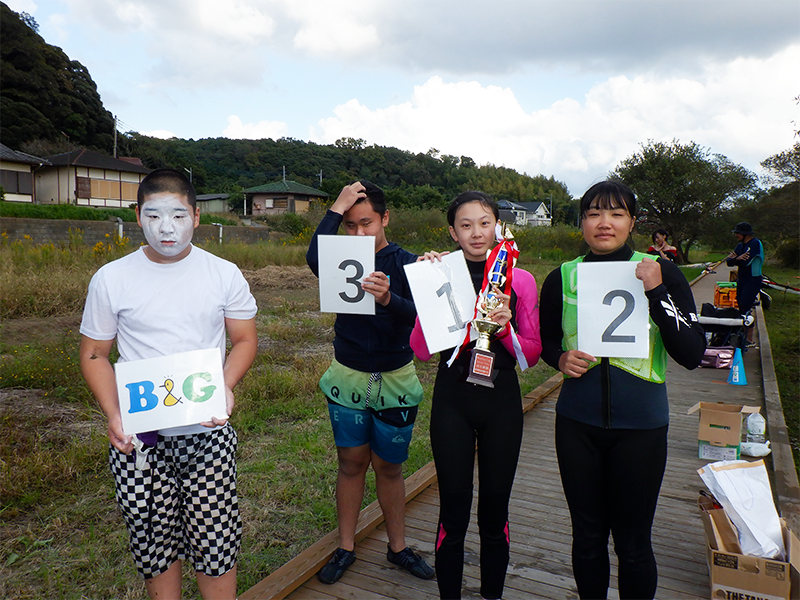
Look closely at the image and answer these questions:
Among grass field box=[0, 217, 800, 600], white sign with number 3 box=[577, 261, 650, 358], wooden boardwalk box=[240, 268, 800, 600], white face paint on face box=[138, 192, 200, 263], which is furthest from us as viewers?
grass field box=[0, 217, 800, 600]

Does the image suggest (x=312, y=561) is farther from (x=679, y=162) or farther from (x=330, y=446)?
(x=679, y=162)

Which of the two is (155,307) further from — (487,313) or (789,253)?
(789,253)

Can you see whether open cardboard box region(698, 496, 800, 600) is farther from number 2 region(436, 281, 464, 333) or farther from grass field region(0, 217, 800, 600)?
grass field region(0, 217, 800, 600)

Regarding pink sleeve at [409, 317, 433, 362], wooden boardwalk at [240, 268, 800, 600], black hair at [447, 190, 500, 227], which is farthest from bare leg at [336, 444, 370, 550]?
black hair at [447, 190, 500, 227]

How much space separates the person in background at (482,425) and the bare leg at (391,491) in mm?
485

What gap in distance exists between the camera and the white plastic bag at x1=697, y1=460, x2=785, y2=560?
8.73 ft

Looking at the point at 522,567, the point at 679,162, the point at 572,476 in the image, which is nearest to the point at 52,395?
the point at 522,567

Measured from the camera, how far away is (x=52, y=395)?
17.9ft

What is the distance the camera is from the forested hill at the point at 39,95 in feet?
126

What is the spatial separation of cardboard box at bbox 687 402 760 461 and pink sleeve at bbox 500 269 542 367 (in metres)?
2.84

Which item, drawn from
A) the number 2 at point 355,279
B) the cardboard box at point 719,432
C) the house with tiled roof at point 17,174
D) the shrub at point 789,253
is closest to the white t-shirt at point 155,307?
the number 2 at point 355,279

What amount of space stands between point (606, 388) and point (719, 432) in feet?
9.64

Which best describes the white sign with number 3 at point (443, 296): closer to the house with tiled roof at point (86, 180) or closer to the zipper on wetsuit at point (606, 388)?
the zipper on wetsuit at point (606, 388)

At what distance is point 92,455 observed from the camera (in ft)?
13.7
